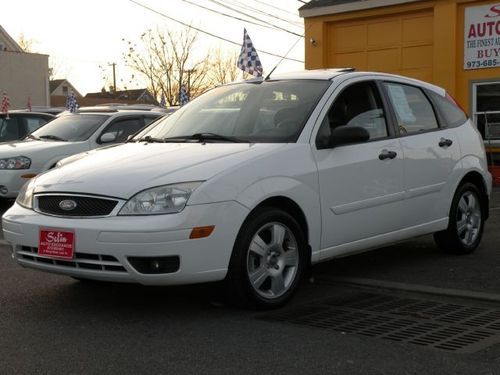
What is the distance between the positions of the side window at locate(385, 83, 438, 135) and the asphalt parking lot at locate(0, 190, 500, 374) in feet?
4.14

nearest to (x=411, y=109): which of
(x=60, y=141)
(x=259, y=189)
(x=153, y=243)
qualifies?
(x=259, y=189)

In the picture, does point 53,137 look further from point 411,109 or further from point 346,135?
point 346,135

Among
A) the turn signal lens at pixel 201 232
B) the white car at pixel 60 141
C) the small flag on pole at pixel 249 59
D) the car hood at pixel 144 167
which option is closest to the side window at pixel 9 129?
the white car at pixel 60 141

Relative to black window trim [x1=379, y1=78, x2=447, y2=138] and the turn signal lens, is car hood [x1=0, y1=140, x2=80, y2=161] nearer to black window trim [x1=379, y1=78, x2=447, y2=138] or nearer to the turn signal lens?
black window trim [x1=379, y1=78, x2=447, y2=138]

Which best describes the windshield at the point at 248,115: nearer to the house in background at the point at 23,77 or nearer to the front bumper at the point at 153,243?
the front bumper at the point at 153,243

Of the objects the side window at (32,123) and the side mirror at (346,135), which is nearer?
the side mirror at (346,135)

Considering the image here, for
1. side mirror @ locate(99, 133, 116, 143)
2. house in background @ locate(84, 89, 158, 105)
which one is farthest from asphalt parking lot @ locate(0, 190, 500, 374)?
house in background @ locate(84, 89, 158, 105)

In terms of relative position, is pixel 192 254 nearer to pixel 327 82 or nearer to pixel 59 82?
pixel 327 82

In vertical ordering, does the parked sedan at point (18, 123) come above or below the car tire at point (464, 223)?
above

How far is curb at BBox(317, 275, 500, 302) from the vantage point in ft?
17.2

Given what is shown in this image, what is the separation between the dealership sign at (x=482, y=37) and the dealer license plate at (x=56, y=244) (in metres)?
13.1

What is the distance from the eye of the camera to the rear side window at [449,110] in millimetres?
6734

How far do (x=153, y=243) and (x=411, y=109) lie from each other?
A: 3056 millimetres

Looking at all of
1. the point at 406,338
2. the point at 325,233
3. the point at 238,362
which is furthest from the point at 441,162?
the point at 238,362
